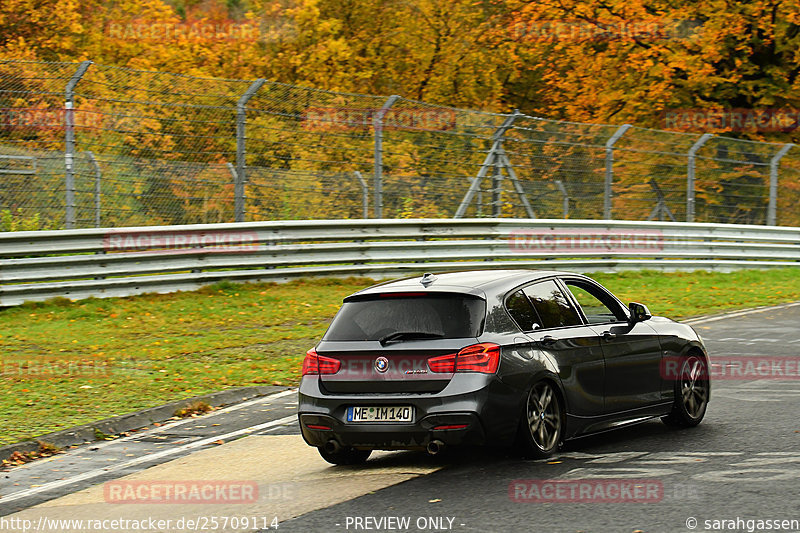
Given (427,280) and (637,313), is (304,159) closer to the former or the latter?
(637,313)

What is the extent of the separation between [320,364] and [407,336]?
69 centimetres

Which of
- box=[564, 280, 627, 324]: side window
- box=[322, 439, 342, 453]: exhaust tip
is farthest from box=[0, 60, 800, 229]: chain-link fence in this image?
box=[322, 439, 342, 453]: exhaust tip

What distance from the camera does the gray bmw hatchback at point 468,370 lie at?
24.6 feet

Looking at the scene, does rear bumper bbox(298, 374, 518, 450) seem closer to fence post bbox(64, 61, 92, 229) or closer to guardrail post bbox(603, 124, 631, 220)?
fence post bbox(64, 61, 92, 229)

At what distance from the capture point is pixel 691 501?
6.59 m

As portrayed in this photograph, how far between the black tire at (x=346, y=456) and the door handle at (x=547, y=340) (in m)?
1.46

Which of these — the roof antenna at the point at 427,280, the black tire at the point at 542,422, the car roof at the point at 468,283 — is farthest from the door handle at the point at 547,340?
the roof antenna at the point at 427,280

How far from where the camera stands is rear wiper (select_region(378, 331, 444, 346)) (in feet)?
25.2

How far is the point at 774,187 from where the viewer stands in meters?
26.4

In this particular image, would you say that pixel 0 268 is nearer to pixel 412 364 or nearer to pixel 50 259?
pixel 50 259

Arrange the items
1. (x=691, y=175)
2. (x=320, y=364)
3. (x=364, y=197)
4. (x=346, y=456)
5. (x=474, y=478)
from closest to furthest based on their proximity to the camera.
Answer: (x=474, y=478) < (x=320, y=364) < (x=346, y=456) < (x=364, y=197) < (x=691, y=175)

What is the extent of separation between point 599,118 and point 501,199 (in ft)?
51.4

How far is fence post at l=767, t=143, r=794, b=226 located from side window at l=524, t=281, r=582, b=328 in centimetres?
1924

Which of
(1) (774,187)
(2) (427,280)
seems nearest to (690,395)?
(2) (427,280)
